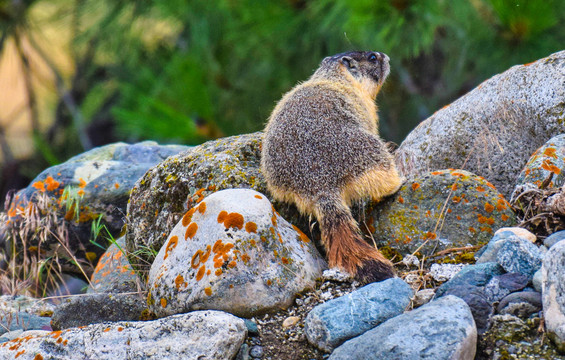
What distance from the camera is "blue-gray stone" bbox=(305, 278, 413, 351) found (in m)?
3.38

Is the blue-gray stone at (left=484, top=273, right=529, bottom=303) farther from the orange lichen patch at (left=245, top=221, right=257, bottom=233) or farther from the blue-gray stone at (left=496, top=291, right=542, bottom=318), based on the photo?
the orange lichen patch at (left=245, top=221, right=257, bottom=233)

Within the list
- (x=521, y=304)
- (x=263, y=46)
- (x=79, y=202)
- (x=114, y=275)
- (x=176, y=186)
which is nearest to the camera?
(x=521, y=304)

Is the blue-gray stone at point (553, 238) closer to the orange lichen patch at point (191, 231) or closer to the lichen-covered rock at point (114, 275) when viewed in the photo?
the orange lichen patch at point (191, 231)

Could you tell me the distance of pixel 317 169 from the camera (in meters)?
4.55

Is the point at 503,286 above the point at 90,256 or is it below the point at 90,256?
above

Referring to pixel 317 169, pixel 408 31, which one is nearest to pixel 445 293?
pixel 317 169

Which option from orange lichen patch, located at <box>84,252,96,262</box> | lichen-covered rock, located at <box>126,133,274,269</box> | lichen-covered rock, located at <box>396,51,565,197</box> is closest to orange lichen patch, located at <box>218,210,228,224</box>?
lichen-covered rock, located at <box>126,133,274,269</box>

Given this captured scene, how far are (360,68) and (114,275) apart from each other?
112 inches

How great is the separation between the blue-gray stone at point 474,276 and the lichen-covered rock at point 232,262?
0.82 m

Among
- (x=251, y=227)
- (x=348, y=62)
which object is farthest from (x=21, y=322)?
(x=348, y=62)

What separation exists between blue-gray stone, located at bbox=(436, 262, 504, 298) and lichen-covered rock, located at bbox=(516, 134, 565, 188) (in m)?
1.05

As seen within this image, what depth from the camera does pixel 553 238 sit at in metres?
3.78

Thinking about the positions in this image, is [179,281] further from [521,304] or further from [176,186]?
[521,304]

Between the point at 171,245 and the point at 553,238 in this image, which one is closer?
the point at 553,238
